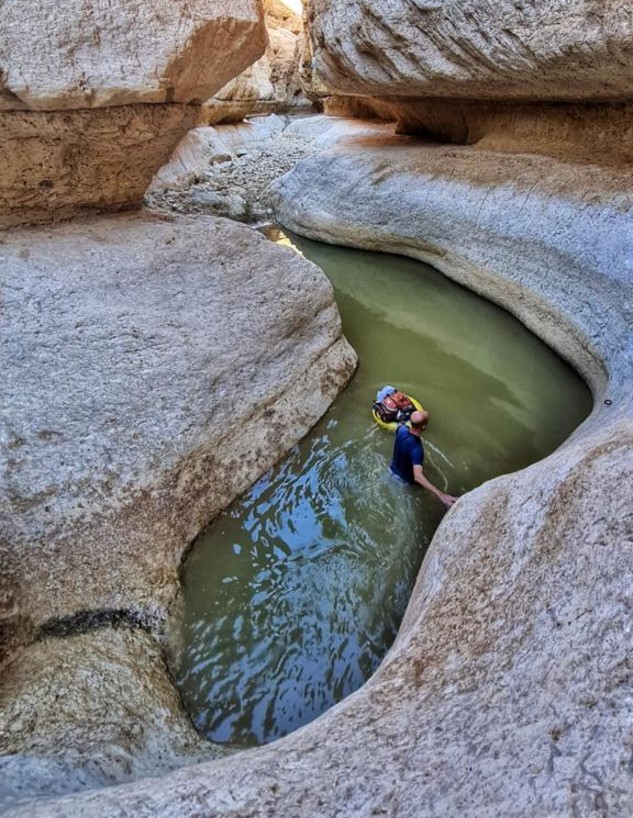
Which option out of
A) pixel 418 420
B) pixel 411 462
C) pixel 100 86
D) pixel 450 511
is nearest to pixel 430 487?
pixel 411 462

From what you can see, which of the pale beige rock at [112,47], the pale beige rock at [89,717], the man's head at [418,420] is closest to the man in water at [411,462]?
the man's head at [418,420]

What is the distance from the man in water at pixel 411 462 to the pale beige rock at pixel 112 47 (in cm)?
346

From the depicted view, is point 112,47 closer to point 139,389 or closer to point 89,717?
point 139,389

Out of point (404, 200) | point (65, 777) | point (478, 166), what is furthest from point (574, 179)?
point (65, 777)

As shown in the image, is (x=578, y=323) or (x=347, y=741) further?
(x=578, y=323)

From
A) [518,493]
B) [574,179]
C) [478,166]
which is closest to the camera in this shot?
[518,493]

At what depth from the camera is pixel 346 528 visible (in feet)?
13.4

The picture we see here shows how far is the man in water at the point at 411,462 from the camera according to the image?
4.16 meters

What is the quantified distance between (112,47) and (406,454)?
3.82 metres

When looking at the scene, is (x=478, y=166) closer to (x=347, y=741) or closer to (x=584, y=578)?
(x=584, y=578)

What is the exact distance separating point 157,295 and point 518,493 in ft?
10.9

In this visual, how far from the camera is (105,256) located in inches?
195

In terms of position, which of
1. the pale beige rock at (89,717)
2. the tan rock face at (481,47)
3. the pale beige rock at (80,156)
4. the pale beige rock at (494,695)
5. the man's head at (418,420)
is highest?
the tan rock face at (481,47)

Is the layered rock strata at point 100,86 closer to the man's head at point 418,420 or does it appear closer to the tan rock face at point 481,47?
the tan rock face at point 481,47
